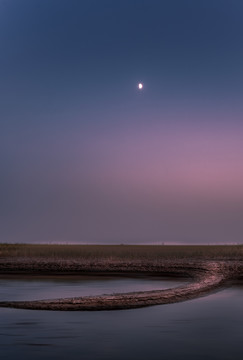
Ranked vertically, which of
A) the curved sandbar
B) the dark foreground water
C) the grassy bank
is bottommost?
the dark foreground water

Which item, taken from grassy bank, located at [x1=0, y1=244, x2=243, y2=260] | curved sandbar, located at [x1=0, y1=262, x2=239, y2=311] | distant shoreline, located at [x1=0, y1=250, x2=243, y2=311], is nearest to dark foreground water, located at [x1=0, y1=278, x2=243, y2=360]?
curved sandbar, located at [x1=0, y1=262, x2=239, y2=311]

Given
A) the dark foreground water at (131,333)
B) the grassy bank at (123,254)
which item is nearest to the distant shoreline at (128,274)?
the dark foreground water at (131,333)

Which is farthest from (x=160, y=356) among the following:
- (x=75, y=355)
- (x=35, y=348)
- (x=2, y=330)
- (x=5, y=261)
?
(x=5, y=261)

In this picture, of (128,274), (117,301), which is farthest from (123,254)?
(117,301)

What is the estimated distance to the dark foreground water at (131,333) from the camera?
565 inches

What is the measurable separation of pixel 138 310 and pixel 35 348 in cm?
715

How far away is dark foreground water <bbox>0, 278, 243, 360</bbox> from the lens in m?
14.4

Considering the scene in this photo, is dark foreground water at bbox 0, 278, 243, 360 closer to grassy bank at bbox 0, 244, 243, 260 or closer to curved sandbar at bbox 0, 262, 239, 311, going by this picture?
curved sandbar at bbox 0, 262, 239, 311

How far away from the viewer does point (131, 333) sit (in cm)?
1703

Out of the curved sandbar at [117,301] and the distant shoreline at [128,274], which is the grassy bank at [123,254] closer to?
the distant shoreline at [128,274]

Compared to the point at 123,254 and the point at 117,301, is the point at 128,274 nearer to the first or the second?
the point at 117,301

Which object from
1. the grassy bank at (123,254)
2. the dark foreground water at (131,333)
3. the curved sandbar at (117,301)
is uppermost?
the grassy bank at (123,254)

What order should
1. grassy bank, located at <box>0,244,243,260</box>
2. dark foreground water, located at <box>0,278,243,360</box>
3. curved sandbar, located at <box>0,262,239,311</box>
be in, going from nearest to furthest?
dark foreground water, located at <box>0,278,243,360</box>
curved sandbar, located at <box>0,262,239,311</box>
grassy bank, located at <box>0,244,243,260</box>

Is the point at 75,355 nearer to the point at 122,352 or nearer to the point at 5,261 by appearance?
the point at 122,352
